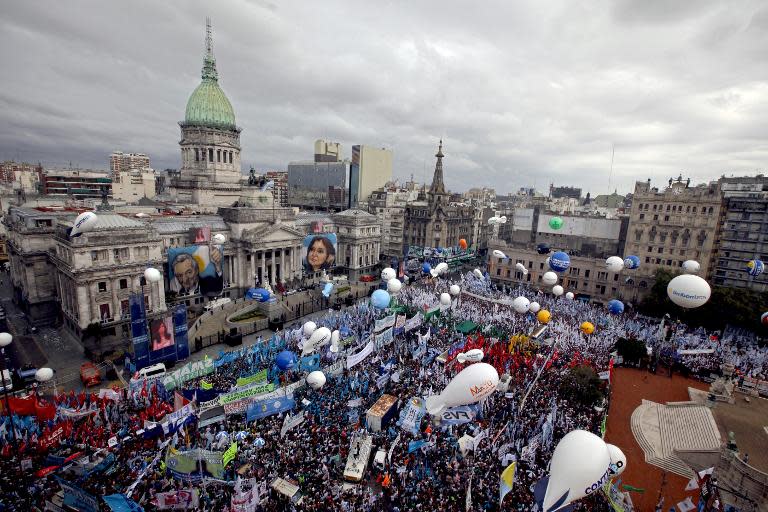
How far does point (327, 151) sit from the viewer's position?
441 feet

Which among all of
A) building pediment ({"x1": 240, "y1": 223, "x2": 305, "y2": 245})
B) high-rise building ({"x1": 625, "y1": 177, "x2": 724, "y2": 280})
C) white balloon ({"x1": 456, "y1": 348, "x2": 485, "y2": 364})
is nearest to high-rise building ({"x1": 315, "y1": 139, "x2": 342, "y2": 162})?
building pediment ({"x1": 240, "y1": 223, "x2": 305, "y2": 245})

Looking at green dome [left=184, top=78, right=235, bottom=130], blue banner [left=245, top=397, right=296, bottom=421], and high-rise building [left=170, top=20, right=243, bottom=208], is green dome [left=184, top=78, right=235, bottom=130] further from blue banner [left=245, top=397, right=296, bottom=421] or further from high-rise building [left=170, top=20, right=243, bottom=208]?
blue banner [left=245, top=397, right=296, bottom=421]

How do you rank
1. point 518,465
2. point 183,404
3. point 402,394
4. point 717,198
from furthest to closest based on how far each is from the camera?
point 717,198, point 402,394, point 183,404, point 518,465

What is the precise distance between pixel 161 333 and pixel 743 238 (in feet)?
239

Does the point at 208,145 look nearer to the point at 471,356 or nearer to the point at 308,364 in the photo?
the point at 308,364

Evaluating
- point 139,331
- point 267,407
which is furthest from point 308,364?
point 139,331

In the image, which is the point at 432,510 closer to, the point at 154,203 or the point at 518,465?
the point at 518,465

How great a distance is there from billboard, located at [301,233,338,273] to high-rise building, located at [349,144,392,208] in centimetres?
4716

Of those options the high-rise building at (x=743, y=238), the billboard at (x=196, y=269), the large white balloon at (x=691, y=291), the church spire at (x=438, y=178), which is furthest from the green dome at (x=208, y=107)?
the high-rise building at (x=743, y=238)

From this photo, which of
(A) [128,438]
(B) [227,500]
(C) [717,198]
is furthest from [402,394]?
(C) [717,198]

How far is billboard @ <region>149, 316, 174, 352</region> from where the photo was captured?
107 ft

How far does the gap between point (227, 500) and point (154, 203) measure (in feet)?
200

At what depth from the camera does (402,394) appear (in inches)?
1096

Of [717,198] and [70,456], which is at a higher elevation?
[717,198]
